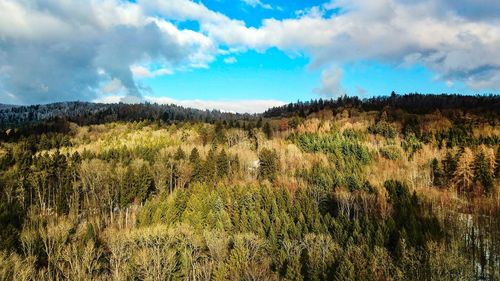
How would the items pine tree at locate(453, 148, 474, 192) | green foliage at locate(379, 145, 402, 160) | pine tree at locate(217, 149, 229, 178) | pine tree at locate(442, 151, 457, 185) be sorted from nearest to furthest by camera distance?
pine tree at locate(453, 148, 474, 192), pine tree at locate(442, 151, 457, 185), pine tree at locate(217, 149, 229, 178), green foliage at locate(379, 145, 402, 160)

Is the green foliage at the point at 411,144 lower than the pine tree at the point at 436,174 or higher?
higher

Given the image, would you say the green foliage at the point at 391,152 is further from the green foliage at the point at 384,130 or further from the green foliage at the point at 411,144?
the green foliage at the point at 384,130

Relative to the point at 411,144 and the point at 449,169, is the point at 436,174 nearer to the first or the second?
the point at 449,169

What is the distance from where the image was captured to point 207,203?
99.9m

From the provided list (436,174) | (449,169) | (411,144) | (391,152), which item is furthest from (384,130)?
(449,169)

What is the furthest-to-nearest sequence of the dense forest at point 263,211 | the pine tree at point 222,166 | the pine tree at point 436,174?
the pine tree at point 222,166 → the pine tree at point 436,174 → the dense forest at point 263,211

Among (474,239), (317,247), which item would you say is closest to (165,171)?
(317,247)

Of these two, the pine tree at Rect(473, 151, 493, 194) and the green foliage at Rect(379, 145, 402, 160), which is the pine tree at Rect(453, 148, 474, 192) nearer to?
the pine tree at Rect(473, 151, 493, 194)

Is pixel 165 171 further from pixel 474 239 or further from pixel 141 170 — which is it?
pixel 474 239

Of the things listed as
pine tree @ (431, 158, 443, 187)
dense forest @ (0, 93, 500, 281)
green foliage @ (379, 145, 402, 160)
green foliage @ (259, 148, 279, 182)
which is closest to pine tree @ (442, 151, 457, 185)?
dense forest @ (0, 93, 500, 281)

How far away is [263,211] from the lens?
9631 cm

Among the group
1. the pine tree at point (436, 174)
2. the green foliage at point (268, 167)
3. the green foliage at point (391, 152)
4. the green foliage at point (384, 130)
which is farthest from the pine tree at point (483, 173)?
the green foliage at point (384, 130)

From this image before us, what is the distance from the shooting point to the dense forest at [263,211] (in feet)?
217

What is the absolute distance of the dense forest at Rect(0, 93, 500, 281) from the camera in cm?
6619
